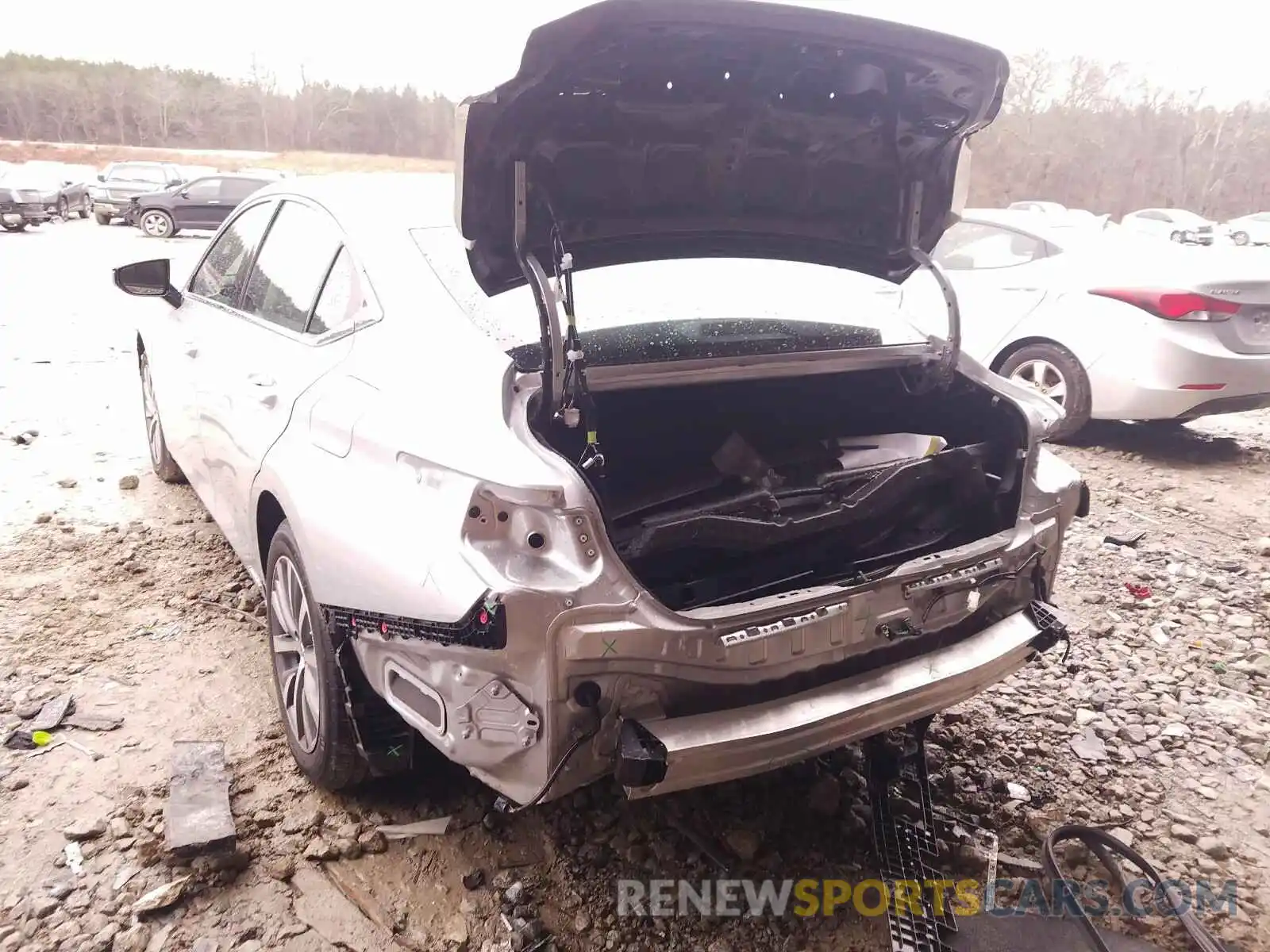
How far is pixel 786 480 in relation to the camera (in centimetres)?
256

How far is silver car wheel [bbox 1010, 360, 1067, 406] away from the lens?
591cm

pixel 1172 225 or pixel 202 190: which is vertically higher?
pixel 1172 225

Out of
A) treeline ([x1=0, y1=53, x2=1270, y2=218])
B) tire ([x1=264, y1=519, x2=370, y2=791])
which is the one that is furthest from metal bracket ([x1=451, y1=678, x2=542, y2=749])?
treeline ([x1=0, y1=53, x2=1270, y2=218])

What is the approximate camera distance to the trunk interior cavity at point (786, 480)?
214 cm

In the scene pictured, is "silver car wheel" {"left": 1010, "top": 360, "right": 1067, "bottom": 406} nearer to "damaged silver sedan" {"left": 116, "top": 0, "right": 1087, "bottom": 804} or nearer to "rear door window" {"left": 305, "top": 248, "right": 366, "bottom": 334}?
"damaged silver sedan" {"left": 116, "top": 0, "right": 1087, "bottom": 804}

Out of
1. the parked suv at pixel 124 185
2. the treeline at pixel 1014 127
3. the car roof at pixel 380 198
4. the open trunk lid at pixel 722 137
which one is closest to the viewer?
the open trunk lid at pixel 722 137

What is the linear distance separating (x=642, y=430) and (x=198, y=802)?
1.60 metres

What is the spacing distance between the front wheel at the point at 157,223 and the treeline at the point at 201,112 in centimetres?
1952

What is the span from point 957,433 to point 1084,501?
1.44 feet

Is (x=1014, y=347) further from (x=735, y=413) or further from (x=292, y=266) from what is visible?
(x=292, y=266)

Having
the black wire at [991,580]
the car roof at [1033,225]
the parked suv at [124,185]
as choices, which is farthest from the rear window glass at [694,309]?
the parked suv at [124,185]

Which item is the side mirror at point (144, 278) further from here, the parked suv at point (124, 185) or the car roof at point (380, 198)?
the parked suv at point (124, 185)

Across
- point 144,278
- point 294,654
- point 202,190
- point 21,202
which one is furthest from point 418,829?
point 21,202

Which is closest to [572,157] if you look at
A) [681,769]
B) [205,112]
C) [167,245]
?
[681,769]
